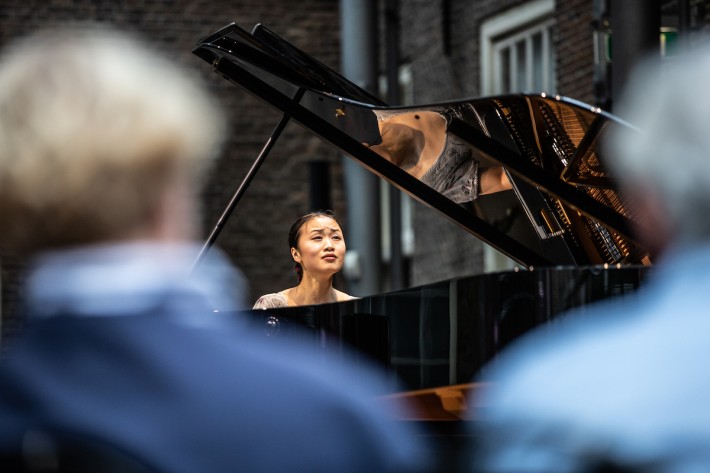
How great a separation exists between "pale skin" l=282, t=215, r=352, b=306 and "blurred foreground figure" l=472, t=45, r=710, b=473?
416cm

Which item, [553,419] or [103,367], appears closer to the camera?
[103,367]

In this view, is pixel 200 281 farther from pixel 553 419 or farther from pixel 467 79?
pixel 467 79

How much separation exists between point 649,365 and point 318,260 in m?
4.47

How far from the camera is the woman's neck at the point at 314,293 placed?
5.90m

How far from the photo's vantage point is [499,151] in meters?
4.73

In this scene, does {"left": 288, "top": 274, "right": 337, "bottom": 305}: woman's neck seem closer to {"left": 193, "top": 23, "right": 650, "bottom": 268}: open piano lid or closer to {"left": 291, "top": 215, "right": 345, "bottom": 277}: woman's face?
{"left": 291, "top": 215, "right": 345, "bottom": 277}: woman's face

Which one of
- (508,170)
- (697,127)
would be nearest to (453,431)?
(508,170)

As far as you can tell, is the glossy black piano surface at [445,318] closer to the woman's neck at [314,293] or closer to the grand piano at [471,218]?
the grand piano at [471,218]

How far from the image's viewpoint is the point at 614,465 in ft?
4.55

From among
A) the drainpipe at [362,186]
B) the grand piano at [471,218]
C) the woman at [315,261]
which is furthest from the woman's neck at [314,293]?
the drainpipe at [362,186]

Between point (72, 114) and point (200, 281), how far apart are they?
0.81 ft

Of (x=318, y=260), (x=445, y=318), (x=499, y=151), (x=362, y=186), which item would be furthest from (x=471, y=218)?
(x=362, y=186)

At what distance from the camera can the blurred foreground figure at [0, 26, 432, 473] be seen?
132 cm

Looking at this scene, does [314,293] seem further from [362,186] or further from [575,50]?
[575,50]
